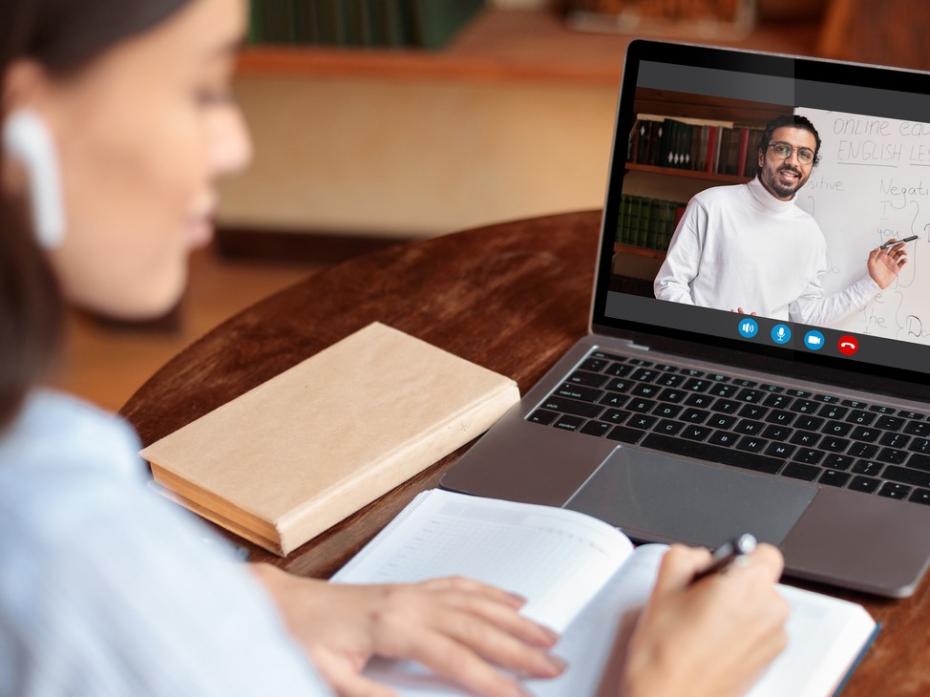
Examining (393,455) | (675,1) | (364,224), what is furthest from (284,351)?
(364,224)

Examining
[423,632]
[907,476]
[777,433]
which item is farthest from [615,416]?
[423,632]

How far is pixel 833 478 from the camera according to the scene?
→ 0.95m

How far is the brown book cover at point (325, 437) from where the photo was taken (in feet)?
3.05

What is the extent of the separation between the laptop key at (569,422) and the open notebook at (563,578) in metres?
0.13

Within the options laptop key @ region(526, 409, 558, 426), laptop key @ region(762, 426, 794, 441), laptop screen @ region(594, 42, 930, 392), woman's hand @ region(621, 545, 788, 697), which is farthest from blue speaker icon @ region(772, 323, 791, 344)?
woman's hand @ region(621, 545, 788, 697)

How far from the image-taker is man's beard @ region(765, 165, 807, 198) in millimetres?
1053

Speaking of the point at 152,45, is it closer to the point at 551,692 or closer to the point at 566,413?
the point at 551,692

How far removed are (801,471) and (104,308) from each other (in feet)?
1.89

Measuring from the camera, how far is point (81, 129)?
1.72 ft

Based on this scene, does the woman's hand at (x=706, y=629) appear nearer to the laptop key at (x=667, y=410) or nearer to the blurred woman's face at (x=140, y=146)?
the laptop key at (x=667, y=410)

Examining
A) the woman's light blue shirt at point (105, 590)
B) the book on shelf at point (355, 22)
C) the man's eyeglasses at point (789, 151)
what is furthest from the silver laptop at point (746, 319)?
the book on shelf at point (355, 22)

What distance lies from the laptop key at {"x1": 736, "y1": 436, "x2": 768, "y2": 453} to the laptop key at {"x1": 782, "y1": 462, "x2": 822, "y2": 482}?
3 centimetres

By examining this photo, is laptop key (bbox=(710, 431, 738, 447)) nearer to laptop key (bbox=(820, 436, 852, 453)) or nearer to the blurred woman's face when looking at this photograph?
laptop key (bbox=(820, 436, 852, 453))

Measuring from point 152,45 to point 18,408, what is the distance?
0.17m
